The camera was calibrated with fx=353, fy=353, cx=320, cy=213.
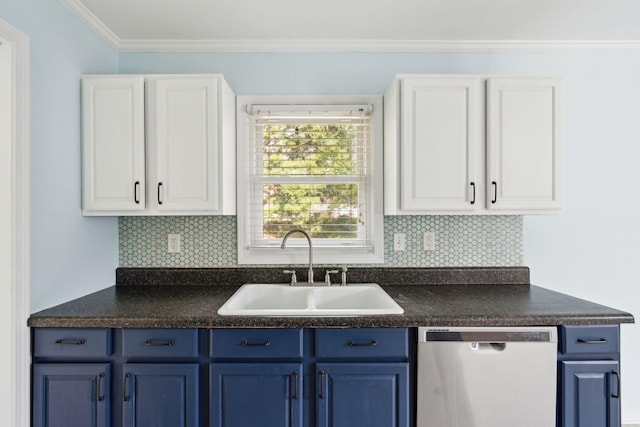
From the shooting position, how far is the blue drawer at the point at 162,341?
155 centimetres

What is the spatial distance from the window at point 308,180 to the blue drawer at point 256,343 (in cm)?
74

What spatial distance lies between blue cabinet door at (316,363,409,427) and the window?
81 cm

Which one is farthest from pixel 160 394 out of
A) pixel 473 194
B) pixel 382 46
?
pixel 382 46

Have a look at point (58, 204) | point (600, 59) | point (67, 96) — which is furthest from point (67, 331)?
point (600, 59)

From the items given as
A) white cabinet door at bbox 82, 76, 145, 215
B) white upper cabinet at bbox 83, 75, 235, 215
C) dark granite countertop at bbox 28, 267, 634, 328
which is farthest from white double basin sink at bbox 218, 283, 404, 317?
white cabinet door at bbox 82, 76, 145, 215

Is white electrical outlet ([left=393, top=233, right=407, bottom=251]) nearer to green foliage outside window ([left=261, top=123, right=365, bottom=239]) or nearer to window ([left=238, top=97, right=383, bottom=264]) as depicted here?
window ([left=238, top=97, right=383, bottom=264])

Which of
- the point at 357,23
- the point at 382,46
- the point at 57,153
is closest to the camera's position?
the point at 57,153

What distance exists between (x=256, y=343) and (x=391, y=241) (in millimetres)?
1106

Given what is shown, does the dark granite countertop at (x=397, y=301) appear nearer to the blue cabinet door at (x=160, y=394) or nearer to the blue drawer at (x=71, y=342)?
the blue drawer at (x=71, y=342)

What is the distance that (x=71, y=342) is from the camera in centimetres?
154

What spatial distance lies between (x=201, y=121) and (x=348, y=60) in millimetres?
1026

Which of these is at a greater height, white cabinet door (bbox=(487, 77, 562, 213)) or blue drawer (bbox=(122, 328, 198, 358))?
white cabinet door (bbox=(487, 77, 562, 213))

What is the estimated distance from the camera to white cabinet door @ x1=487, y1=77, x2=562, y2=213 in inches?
75.0

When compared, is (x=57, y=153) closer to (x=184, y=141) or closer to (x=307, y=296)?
(x=184, y=141)
